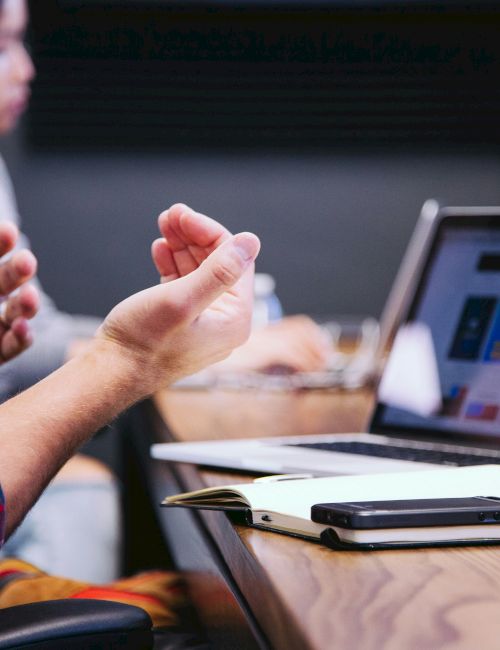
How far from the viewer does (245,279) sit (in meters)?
0.98

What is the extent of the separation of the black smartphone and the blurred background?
9.40ft

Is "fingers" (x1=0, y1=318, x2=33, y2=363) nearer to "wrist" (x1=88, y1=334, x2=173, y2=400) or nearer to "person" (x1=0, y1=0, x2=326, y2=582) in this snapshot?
"person" (x1=0, y1=0, x2=326, y2=582)

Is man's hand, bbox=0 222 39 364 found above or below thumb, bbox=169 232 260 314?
below

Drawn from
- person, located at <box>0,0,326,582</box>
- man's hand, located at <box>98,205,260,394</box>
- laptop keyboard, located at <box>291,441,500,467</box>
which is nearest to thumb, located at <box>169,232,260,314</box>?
man's hand, located at <box>98,205,260,394</box>

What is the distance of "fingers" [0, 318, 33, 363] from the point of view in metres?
1.29

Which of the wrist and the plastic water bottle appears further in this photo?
the plastic water bottle

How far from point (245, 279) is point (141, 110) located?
8.37 ft

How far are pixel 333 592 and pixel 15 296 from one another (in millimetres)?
873

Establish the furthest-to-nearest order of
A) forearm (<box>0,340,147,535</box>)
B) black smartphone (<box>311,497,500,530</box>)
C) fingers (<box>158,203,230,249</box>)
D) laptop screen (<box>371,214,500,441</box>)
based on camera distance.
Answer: laptop screen (<box>371,214,500,441</box>) < fingers (<box>158,203,230,249</box>) < forearm (<box>0,340,147,535</box>) < black smartphone (<box>311,497,500,530</box>)

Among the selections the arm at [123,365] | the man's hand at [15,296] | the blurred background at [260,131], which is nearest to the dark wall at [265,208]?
the blurred background at [260,131]

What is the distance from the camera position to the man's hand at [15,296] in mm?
1242

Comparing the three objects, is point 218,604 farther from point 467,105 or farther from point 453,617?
point 467,105

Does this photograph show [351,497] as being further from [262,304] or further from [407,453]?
[262,304]

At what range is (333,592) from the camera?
0.55 m
